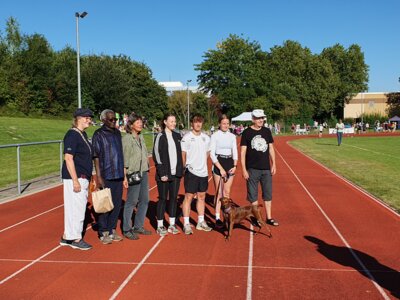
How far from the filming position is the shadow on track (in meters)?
4.77

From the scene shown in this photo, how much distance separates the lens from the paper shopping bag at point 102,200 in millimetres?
5859

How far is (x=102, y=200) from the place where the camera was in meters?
5.89

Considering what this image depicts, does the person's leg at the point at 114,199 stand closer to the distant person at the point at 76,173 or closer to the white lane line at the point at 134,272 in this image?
the distant person at the point at 76,173

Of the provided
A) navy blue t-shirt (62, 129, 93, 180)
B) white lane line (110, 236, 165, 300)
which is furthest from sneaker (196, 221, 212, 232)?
navy blue t-shirt (62, 129, 93, 180)

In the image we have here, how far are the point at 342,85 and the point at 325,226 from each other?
8436cm

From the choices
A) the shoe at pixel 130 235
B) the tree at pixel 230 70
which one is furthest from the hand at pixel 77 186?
the tree at pixel 230 70

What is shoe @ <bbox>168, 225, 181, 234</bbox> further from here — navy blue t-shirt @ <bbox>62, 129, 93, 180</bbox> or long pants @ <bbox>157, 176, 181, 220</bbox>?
navy blue t-shirt @ <bbox>62, 129, 93, 180</bbox>

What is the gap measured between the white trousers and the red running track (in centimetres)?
26

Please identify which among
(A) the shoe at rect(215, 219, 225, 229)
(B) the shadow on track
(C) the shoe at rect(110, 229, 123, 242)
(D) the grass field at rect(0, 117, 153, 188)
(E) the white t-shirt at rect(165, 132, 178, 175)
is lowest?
(B) the shadow on track

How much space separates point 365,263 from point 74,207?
3.91 meters

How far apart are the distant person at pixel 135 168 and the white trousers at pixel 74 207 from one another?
70 centimetres

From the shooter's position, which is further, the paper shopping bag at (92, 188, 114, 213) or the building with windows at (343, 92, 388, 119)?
the building with windows at (343, 92, 388, 119)

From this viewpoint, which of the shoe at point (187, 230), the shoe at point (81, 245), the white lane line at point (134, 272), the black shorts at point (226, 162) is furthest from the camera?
the black shorts at point (226, 162)

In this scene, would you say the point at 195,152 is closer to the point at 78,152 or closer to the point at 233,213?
the point at 233,213
